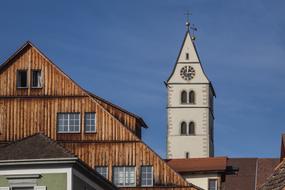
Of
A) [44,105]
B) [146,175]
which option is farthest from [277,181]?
[44,105]

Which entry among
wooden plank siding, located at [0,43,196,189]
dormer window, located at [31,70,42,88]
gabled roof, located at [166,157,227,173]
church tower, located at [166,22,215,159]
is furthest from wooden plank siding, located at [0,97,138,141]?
church tower, located at [166,22,215,159]

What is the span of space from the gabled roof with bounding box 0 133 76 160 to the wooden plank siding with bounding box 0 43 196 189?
50.9 ft

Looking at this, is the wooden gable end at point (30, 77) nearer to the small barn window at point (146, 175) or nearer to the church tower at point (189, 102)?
the small barn window at point (146, 175)

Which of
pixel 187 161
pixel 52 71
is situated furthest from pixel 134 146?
pixel 187 161

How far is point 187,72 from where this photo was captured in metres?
134

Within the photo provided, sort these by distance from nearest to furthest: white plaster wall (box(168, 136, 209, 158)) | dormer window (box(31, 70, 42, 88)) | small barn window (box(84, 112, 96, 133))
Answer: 1. small barn window (box(84, 112, 96, 133))
2. dormer window (box(31, 70, 42, 88))
3. white plaster wall (box(168, 136, 209, 158))

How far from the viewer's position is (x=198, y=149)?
12938 cm

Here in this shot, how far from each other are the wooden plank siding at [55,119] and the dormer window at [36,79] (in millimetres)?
307

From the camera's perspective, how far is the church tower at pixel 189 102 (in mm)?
131000

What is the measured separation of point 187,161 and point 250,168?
96.7ft

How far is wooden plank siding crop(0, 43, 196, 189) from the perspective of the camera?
5378cm

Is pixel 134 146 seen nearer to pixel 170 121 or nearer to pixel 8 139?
pixel 8 139

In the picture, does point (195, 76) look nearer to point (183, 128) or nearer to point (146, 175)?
point (183, 128)

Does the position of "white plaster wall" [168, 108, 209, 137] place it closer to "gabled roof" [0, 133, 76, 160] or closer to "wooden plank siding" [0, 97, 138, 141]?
"wooden plank siding" [0, 97, 138, 141]
